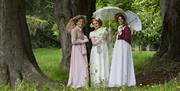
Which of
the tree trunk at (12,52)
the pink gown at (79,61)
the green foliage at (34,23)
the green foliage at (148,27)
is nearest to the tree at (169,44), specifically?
the pink gown at (79,61)

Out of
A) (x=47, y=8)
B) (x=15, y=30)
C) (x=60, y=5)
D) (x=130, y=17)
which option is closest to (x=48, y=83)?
(x=15, y=30)

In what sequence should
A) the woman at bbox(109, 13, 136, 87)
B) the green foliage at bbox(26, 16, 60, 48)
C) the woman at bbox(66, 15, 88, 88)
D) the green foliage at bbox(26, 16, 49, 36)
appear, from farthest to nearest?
the green foliage at bbox(26, 16, 60, 48)
the green foliage at bbox(26, 16, 49, 36)
the woman at bbox(66, 15, 88, 88)
the woman at bbox(109, 13, 136, 87)

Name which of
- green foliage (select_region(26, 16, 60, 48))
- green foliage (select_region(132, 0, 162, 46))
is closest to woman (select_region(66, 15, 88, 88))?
green foliage (select_region(26, 16, 60, 48))

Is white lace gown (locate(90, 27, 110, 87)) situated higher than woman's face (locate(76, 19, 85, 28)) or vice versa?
woman's face (locate(76, 19, 85, 28))

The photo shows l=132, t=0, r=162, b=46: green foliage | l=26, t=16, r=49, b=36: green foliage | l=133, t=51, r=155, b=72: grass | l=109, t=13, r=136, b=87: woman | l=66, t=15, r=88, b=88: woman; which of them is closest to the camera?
l=109, t=13, r=136, b=87: woman

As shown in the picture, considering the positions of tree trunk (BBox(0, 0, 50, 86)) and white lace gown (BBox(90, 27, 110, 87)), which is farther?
tree trunk (BBox(0, 0, 50, 86))

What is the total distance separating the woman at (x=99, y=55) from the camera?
11.7 metres

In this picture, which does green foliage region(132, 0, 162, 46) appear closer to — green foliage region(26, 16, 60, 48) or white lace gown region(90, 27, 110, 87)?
green foliage region(26, 16, 60, 48)

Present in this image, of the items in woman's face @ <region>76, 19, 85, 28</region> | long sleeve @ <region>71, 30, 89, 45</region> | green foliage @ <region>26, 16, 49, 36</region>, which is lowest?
long sleeve @ <region>71, 30, 89, 45</region>

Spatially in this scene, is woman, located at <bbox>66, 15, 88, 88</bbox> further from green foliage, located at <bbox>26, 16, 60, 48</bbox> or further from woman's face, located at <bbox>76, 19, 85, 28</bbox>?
green foliage, located at <bbox>26, 16, 60, 48</bbox>

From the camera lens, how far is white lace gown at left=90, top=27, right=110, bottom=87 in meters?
11.7

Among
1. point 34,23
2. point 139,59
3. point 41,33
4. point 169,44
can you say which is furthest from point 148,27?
point 169,44

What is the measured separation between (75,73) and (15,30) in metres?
1.71

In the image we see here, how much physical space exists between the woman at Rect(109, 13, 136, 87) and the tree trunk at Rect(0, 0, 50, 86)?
5.05 feet
